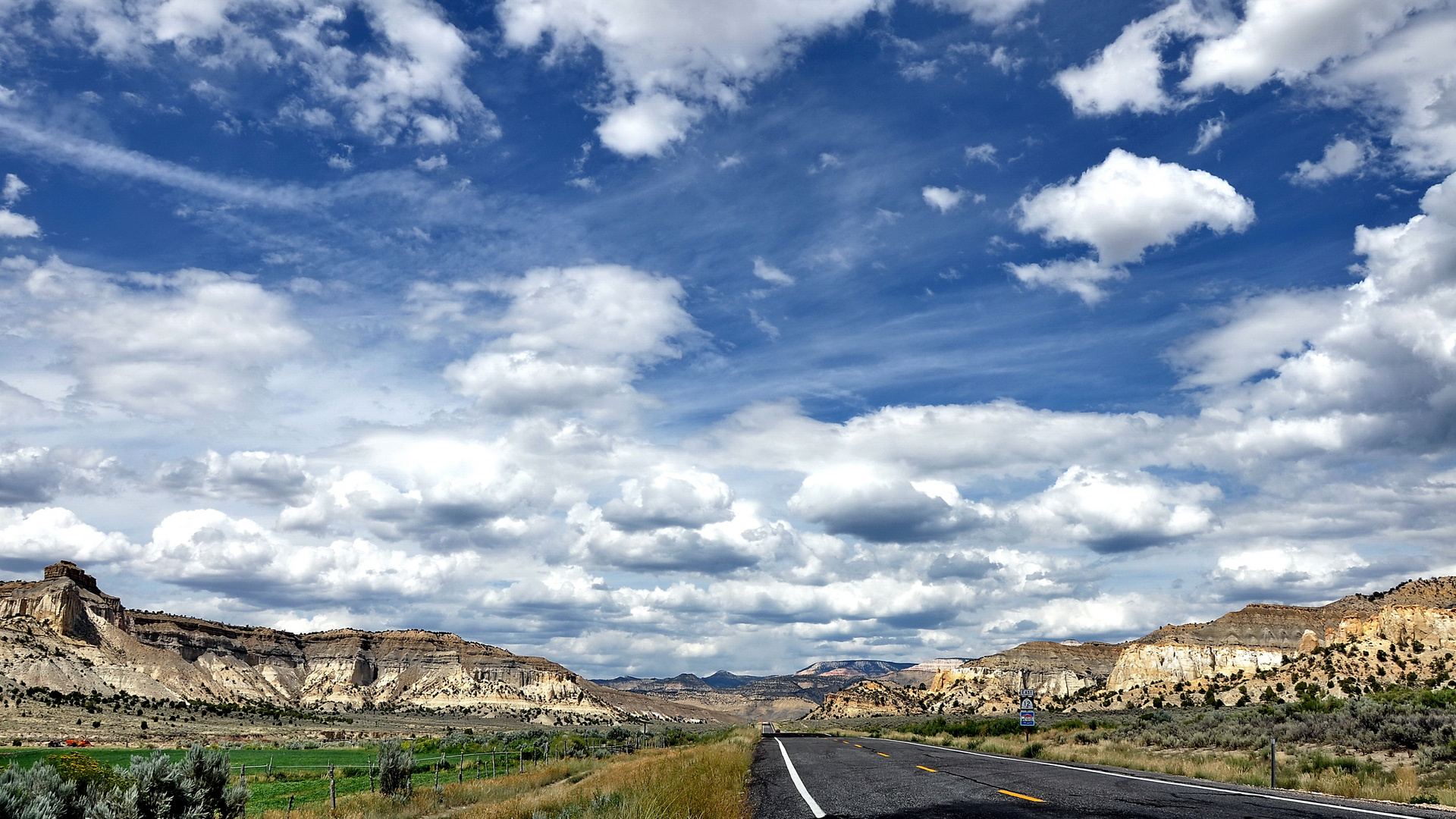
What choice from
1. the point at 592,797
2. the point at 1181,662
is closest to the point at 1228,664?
the point at 1181,662

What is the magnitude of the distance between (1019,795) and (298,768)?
47446 mm

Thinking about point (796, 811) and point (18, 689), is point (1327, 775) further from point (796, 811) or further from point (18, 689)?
point (18, 689)

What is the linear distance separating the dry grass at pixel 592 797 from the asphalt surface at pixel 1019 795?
0.88m

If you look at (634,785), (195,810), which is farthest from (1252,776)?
(195,810)

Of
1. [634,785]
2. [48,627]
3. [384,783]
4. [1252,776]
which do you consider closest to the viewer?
[634,785]

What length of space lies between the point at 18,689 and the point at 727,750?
296 ft

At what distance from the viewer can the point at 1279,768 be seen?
20234 mm

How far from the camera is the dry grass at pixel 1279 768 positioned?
1541cm

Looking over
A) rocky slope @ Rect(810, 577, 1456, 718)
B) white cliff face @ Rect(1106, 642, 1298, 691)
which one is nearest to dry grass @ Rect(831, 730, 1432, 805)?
rocky slope @ Rect(810, 577, 1456, 718)

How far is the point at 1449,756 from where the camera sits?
19.1 meters

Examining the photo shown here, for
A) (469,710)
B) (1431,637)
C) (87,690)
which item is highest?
(1431,637)

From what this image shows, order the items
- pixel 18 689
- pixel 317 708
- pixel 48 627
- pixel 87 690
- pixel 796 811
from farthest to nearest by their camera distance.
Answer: pixel 317 708, pixel 48 627, pixel 87 690, pixel 18 689, pixel 796 811

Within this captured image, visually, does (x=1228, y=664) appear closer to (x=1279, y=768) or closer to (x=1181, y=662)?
(x=1181, y=662)

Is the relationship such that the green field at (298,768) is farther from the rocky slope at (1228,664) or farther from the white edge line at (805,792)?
the rocky slope at (1228,664)
